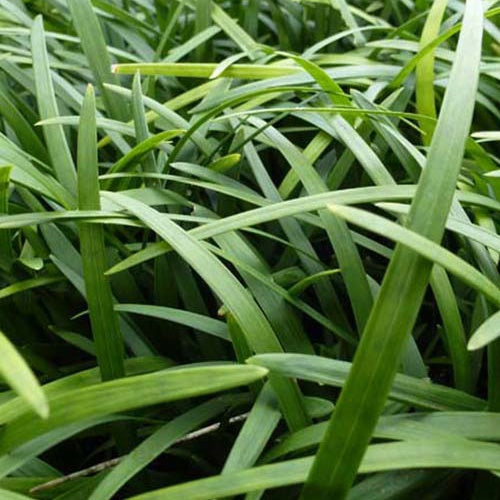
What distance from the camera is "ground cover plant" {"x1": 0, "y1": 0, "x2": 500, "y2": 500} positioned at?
313 millimetres

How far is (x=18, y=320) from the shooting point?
1.76 ft

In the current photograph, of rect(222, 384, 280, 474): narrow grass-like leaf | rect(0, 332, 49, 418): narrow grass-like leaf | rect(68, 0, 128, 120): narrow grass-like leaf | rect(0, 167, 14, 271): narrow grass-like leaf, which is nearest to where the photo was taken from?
rect(0, 332, 49, 418): narrow grass-like leaf

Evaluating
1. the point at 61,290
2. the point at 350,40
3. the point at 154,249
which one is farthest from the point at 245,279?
the point at 350,40

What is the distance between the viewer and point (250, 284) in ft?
1.51

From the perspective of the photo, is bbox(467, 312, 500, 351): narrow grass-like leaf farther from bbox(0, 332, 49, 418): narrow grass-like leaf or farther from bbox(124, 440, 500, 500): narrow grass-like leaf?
bbox(0, 332, 49, 418): narrow grass-like leaf

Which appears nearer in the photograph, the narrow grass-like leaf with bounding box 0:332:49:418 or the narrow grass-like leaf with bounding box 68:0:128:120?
the narrow grass-like leaf with bounding box 0:332:49:418

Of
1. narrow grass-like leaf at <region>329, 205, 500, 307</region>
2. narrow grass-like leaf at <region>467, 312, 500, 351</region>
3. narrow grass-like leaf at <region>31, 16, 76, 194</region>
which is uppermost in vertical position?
narrow grass-like leaf at <region>31, 16, 76, 194</region>

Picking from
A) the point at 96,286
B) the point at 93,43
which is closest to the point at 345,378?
the point at 96,286

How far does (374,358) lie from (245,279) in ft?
0.57

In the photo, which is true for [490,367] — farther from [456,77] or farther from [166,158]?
[166,158]

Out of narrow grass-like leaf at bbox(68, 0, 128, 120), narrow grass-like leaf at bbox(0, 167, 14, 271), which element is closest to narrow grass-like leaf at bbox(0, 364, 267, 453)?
narrow grass-like leaf at bbox(0, 167, 14, 271)

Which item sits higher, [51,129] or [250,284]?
[51,129]

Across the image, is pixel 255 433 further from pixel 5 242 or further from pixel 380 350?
pixel 5 242

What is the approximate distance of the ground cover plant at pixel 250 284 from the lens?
1.03ft
